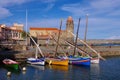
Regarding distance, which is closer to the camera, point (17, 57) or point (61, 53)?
point (17, 57)

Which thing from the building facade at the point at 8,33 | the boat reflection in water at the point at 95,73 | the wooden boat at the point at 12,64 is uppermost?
the building facade at the point at 8,33

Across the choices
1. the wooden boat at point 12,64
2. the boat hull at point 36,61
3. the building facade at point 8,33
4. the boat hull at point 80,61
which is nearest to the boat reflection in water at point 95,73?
the boat hull at point 80,61

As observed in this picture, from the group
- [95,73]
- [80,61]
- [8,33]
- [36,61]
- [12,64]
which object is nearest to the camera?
[95,73]

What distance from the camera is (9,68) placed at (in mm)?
53594

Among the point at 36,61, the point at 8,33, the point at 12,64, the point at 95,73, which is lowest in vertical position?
the point at 95,73

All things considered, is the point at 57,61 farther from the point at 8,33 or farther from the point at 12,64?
the point at 8,33

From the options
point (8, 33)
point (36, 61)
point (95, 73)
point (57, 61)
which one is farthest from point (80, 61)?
point (8, 33)

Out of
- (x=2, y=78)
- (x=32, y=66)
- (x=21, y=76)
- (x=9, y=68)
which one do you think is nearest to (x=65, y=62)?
(x=32, y=66)

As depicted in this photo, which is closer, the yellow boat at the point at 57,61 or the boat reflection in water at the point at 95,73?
the boat reflection in water at the point at 95,73

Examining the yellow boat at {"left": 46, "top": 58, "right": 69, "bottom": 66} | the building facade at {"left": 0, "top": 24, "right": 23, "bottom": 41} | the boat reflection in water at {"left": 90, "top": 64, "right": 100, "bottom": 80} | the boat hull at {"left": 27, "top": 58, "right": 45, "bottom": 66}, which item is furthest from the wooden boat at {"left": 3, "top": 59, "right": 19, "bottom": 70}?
the building facade at {"left": 0, "top": 24, "right": 23, "bottom": 41}

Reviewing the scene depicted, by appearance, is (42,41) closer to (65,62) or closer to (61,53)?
(61,53)

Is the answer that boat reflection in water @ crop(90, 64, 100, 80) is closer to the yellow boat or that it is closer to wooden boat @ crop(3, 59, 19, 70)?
the yellow boat

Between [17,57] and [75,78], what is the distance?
29.5m

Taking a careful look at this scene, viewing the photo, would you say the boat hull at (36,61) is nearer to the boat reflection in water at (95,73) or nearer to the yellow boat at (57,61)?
the yellow boat at (57,61)
